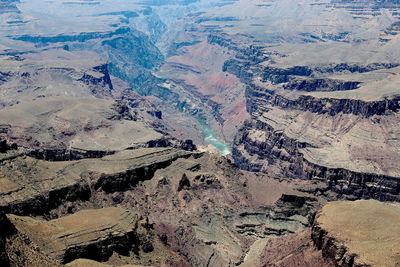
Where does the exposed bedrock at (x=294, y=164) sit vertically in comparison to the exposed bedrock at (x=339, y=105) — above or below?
below

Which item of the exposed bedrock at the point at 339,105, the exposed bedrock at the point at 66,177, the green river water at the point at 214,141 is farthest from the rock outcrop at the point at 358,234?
the green river water at the point at 214,141

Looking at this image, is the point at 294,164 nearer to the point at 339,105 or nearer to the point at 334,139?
the point at 334,139

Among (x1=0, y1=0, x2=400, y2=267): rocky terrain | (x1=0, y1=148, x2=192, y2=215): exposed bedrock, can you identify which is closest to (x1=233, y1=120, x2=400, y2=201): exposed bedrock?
(x1=0, y1=0, x2=400, y2=267): rocky terrain

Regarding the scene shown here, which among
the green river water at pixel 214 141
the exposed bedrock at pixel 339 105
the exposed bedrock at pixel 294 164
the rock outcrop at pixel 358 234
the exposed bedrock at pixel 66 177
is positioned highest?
the rock outcrop at pixel 358 234

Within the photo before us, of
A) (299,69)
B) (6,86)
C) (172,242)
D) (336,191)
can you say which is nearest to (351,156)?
(336,191)

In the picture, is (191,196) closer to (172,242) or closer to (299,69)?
(172,242)

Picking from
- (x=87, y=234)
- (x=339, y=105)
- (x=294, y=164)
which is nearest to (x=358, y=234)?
(x=87, y=234)

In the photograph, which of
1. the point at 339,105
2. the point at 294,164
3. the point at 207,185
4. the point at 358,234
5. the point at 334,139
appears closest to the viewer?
the point at 358,234

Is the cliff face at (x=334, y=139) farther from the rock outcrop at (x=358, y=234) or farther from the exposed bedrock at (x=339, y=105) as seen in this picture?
the rock outcrop at (x=358, y=234)

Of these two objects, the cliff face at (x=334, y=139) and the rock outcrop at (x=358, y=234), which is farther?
the cliff face at (x=334, y=139)

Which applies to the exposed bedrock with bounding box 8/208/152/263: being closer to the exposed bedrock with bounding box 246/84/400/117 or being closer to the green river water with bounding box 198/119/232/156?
the exposed bedrock with bounding box 246/84/400/117

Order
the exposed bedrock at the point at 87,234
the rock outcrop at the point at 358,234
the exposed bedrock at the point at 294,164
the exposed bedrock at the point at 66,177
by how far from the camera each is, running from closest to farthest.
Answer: the rock outcrop at the point at 358,234 < the exposed bedrock at the point at 87,234 < the exposed bedrock at the point at 66,177 < the exposed bedrock at the point at 294,164
